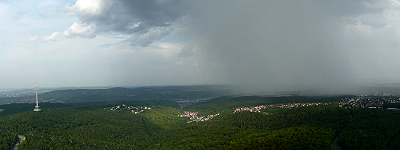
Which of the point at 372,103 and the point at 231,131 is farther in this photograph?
the point at 372,103

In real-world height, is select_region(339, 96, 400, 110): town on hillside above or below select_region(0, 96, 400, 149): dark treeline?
above

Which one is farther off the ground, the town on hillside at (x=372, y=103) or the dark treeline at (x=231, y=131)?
the town on hillside at (x=372, y=103)

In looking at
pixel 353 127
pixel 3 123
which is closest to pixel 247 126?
pixel 353 127

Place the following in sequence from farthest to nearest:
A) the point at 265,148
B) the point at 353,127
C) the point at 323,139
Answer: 1. the point at 353,127
2. the point at 323,139
3. the point at 265,148

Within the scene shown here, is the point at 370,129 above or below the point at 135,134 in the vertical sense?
above

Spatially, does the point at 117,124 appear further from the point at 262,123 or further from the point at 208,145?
the point at 262,123

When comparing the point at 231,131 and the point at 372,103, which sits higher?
the point at 372,103

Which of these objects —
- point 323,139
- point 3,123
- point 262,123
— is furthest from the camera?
point 262,123

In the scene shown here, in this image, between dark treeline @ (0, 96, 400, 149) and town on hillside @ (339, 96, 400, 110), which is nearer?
dark treeline @ (0, 96, 400, 149)

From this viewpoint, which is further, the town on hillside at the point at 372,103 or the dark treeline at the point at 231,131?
the town on hillside at the point at 372,103

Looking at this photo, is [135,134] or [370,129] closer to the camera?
[370,129]
